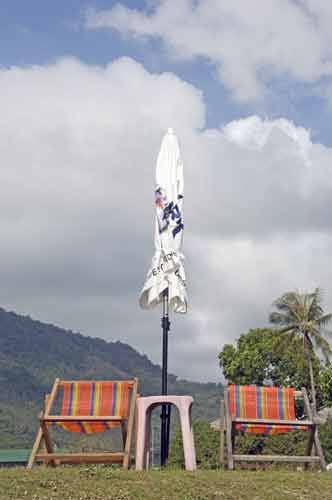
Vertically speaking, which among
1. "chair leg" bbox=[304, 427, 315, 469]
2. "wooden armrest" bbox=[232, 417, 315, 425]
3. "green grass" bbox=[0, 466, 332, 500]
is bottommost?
"green grass" bbox=[0, 466, 332, 500]

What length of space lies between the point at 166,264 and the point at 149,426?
2606 mm

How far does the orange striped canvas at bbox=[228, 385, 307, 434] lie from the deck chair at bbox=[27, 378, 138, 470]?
140cm

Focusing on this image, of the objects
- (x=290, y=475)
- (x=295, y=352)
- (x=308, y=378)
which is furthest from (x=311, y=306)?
(x=290, y=475)

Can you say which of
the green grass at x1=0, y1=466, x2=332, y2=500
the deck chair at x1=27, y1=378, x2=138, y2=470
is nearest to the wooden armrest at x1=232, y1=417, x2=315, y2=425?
the deck chair at x1=27, y1=378, x2=138, y2=470

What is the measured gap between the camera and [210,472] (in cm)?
873

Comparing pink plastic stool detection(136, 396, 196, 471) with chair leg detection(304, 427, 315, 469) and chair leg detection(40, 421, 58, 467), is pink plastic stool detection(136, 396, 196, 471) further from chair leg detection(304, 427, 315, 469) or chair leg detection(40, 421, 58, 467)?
chair leg detection(304, 427, 315, 469)

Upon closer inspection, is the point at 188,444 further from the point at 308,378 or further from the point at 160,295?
the point at 308,378

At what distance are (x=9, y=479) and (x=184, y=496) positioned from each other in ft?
5.35

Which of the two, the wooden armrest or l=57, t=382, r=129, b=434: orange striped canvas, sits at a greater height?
l=57, t=382, r=129, b=434: orange striped canvas

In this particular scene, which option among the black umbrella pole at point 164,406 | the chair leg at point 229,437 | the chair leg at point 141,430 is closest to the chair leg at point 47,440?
the chair leg at point 141,430

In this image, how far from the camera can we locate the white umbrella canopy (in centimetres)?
1188

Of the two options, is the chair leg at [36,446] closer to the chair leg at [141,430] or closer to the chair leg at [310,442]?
the chair leg at [141,430]

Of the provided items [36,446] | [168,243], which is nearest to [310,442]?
[168,243]

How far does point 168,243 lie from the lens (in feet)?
39.3
